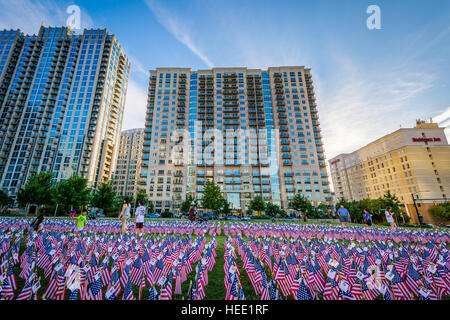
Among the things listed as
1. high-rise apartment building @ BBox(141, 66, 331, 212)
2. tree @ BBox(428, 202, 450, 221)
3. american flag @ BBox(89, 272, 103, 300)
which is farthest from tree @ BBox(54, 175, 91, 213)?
tree @ BBox(428, 202, 450, 221)

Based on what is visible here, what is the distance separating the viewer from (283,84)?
79.2 m

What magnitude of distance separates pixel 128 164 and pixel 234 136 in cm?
7871

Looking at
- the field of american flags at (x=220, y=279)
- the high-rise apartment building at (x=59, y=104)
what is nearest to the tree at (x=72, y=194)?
the field of american flags at (x=220, y=279)

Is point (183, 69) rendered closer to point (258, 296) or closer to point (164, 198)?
point (164, 198)

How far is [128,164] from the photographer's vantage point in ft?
376

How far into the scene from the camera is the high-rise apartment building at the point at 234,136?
65.2 m

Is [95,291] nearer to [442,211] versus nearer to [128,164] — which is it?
[442,211]

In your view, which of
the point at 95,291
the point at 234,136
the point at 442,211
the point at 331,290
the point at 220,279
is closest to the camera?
the point at 95,291

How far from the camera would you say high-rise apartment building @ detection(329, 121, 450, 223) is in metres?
64.1

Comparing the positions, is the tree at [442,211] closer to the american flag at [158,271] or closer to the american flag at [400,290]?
the american flag at [400,290]

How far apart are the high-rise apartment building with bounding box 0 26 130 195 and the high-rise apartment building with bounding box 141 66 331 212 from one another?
61.9 feet

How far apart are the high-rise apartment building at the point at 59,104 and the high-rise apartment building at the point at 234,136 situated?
18.9m

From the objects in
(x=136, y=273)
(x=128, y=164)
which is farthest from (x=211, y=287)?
(x=128, y=164)
